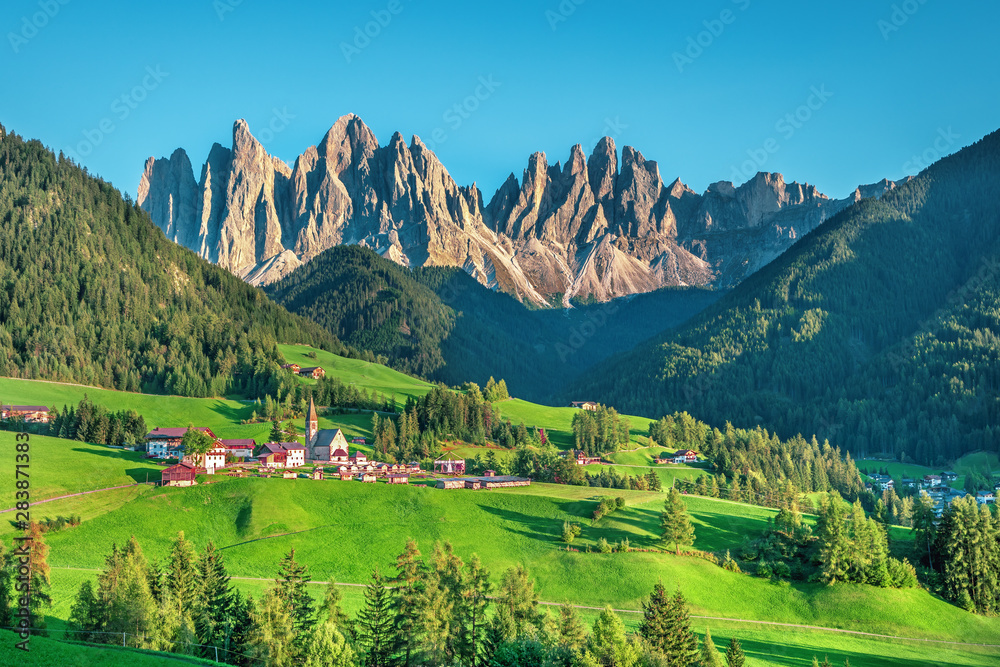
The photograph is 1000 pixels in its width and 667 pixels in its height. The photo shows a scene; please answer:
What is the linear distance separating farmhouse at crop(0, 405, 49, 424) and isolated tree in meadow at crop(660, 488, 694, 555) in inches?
4467

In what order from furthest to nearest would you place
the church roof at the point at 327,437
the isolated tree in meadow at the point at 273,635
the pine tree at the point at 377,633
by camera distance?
the church roof at the point at 327,437, the pine tree at the point at 377,633, the isolated tree in meadow at the point at 273,635

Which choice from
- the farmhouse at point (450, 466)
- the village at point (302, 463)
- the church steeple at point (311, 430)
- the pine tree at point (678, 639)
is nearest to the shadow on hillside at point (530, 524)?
the village at point (302, 463)

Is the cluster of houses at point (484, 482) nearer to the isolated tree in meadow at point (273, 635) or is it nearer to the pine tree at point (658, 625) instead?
the pine tree at point (658, 625)

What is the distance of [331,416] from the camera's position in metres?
194

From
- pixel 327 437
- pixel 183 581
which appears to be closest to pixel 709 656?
pixel 183 581

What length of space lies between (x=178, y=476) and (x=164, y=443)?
81.5ft

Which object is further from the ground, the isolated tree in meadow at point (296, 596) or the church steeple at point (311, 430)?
the church steeple at point (311, 430)

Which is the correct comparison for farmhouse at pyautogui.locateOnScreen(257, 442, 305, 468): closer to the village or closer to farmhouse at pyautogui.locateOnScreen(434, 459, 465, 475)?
the village

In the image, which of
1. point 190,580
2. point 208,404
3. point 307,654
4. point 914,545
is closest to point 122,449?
point 208,404

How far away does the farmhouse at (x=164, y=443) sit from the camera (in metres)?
146

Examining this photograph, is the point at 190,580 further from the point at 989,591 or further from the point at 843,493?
the point at 843,493

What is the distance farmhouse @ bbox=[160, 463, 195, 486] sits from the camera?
125250mm

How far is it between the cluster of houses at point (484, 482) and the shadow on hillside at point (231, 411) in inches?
2563

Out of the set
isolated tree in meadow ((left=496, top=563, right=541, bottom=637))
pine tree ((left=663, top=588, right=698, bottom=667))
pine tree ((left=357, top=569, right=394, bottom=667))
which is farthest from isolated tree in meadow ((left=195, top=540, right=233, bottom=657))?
pine tree ((left=663, top=588, right=698, bottom=667))
